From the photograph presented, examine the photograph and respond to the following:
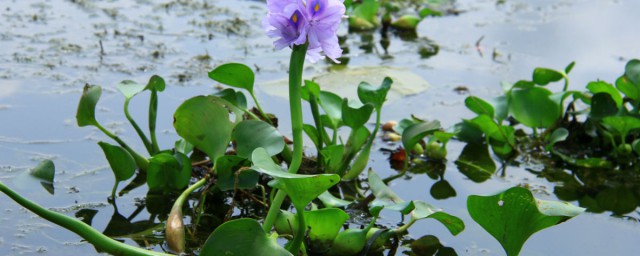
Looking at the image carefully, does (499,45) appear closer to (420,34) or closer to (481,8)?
(420,34)

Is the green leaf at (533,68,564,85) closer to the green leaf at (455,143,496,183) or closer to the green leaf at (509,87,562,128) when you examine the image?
the green leaf at (509,87,562,128)

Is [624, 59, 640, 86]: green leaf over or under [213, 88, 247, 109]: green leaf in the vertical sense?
under

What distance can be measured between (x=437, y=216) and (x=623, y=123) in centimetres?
102

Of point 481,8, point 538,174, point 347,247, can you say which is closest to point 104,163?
point 347,247

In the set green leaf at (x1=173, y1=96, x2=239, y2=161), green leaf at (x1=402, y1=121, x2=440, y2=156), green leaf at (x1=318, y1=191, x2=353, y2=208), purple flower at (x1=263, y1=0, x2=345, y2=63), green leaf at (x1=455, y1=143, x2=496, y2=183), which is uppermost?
purple flower at (x1=263, y1=0, x2=345, y2=63)

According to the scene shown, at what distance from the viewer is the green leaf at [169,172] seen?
2133 millimetres

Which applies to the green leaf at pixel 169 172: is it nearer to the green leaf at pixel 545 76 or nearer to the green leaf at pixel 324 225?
the green leaf at pixel 324 225

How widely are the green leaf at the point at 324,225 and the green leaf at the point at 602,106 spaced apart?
1.20 metres

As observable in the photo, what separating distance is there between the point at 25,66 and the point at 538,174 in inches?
74.2

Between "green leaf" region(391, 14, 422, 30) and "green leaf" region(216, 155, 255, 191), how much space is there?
8.28 ft

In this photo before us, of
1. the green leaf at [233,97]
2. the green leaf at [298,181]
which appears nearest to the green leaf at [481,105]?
the green leaf at [233,97]

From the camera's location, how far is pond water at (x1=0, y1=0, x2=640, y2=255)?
2.20 m

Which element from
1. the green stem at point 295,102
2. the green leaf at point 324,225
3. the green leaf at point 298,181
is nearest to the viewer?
the green leaf at point 298,181

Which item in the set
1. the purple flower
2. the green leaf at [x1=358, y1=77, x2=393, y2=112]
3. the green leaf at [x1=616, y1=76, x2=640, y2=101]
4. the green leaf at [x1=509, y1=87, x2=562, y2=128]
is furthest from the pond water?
the purple flower
